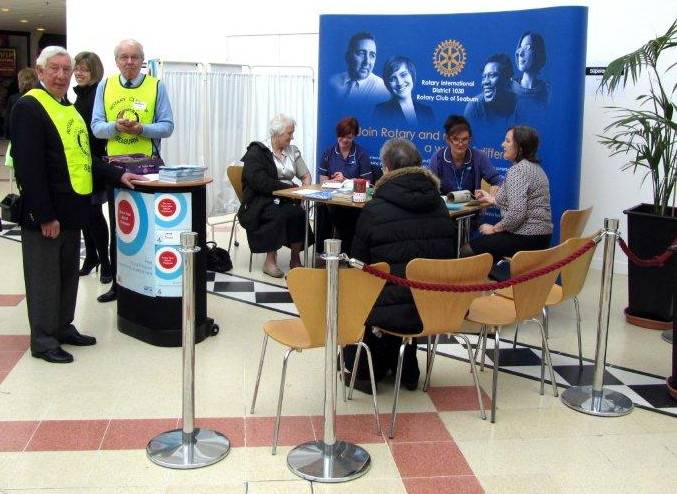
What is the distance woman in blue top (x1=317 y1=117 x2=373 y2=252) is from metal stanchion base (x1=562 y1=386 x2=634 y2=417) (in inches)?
106

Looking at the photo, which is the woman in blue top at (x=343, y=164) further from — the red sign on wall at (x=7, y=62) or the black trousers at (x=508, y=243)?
the red sign on wall at (x=7, y=62)

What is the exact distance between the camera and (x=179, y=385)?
411 cm

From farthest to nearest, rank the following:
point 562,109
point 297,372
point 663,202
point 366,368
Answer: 1. point 562,109
2. point 663,202
3. point 297,372
4. point 366,368

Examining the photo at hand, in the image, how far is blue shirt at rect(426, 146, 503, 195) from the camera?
593cm

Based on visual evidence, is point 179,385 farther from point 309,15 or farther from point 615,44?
point 309,15

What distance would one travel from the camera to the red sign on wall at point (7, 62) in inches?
862

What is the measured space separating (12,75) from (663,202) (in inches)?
794

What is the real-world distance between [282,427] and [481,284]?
1077 mm

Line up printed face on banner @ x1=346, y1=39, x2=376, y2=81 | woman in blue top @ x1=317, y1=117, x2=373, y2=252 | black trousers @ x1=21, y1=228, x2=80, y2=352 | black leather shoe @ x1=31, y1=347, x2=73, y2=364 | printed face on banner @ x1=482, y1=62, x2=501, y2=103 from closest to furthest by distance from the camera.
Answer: black trousers @ x1=21, y1=228, x2=80, y2=352 < black leather shoe @ x1=31, y1=347, x2=73, y2=364 < printed face on banner @ x1=482, y1=62, x2=501, y2=103 < woman in blue top @ x1=317, y1=117, x2=373, y2=252 < printed face on banner @ x1=346, y1=39, x2=376, y2=81

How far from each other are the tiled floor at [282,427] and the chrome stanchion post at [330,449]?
0.06 meters

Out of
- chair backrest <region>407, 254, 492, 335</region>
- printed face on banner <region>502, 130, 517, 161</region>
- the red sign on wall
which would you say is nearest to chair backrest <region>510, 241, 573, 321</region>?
chair backrest <region>407, 254, 492, 335</region>

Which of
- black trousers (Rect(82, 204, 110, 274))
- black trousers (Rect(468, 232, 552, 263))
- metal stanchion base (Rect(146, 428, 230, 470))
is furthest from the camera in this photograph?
black trousers (Rect(82, 204, 110, 274))

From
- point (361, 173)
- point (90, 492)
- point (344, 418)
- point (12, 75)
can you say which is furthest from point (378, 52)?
point (12, 75)

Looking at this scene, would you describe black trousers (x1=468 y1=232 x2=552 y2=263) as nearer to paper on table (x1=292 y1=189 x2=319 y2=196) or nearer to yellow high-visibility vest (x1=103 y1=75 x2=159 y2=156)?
paper on table (x1=292 y1=189 x2=319 y2=196)
